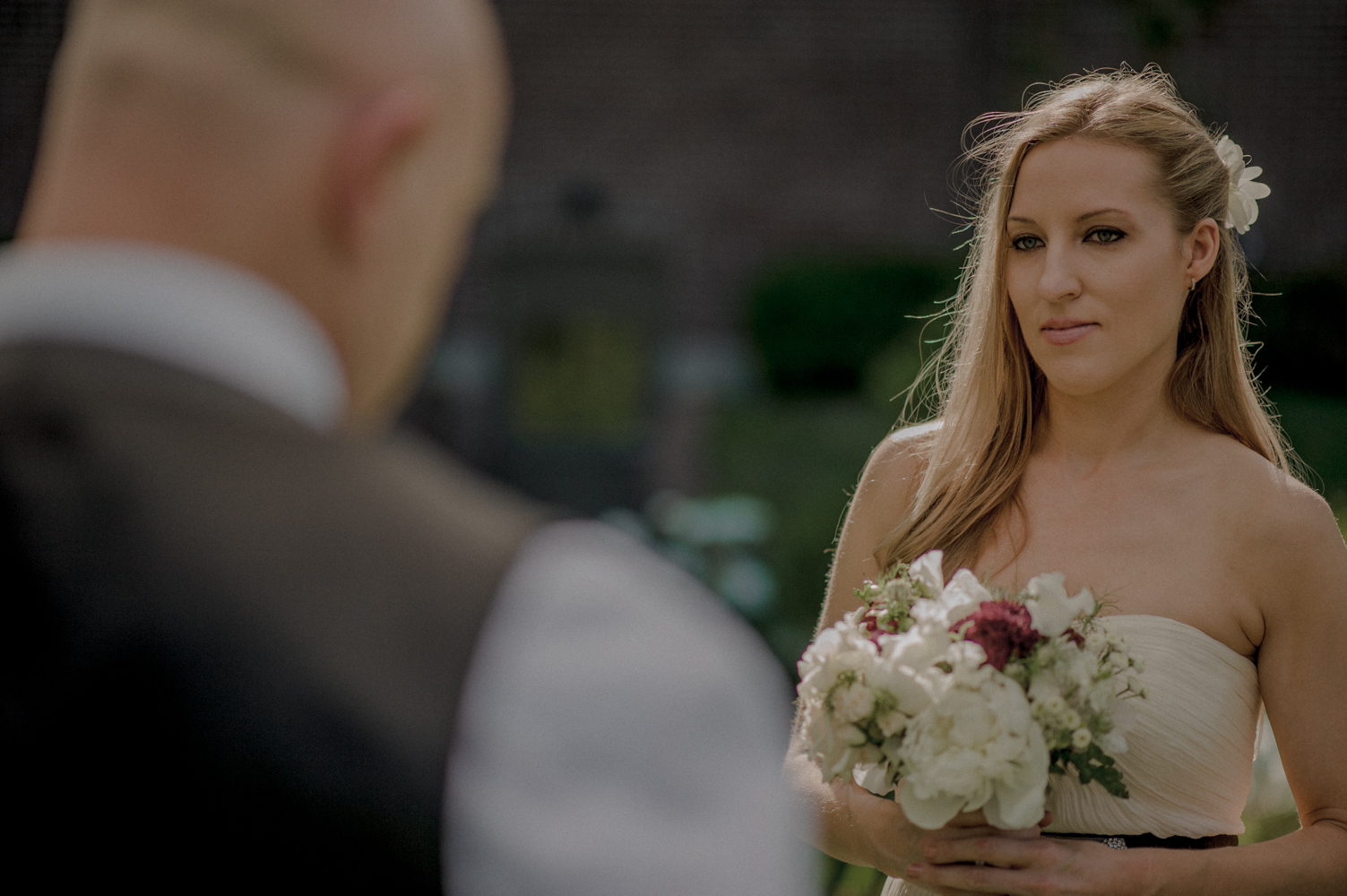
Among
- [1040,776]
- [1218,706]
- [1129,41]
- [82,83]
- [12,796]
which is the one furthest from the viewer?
[1129,41]

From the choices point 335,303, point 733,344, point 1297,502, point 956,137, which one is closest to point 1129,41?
point 956,137

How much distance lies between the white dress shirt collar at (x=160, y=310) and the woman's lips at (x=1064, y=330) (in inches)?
78.1

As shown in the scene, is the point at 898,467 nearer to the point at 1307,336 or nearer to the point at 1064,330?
the point at 1064,330

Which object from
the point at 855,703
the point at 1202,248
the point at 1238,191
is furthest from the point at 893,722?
the point at 1238,191

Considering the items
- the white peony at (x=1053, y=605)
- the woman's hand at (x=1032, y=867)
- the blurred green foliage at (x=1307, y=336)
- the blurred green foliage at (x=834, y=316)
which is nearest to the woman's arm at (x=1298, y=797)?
the woman's hand at (x=1032, y=867)

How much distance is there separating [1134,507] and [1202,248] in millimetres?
574

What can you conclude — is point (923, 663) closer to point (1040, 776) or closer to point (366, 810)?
point (1040, 776)

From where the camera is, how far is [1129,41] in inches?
547

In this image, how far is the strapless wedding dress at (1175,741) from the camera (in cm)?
234

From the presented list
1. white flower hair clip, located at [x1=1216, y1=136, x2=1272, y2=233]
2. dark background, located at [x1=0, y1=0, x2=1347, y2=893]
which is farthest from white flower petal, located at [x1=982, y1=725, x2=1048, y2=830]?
dark background, located at [x1=0, y1=0, x2=1347, y2=893]

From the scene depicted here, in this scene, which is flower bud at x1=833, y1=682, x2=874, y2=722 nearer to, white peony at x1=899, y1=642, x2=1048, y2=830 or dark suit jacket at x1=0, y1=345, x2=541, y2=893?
white peony at x1=899, y1=642, x2=1048, y2=830

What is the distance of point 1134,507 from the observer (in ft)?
8.41

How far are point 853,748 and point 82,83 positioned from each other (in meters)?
1.72

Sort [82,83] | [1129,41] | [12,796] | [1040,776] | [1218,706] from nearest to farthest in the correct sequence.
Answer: [12,796]
[82,83]
[1040,776]
[1218,706]
[1129,41]
